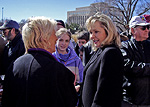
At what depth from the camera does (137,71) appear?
6.87 feet

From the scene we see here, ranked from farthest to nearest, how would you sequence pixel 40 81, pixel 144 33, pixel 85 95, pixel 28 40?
pixel 144 33, pixel 85 95, pixel 28 40, pixel 40 81

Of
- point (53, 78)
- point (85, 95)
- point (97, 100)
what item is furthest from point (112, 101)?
point (53, 78)

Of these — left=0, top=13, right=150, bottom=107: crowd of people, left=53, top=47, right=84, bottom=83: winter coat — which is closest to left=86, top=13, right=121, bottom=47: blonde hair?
left=0, top=13, right=150, bottom=107: crowd of people

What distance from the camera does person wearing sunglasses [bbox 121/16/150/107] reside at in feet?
6.89

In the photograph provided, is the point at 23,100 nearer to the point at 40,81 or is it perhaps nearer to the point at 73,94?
the point at 40,81

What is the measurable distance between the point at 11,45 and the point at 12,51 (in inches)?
7.5

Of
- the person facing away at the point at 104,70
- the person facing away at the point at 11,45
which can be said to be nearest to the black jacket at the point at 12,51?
the person facing away at the point at 11,45

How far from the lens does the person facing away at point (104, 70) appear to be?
1558mm

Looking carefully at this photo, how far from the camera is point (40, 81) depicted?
137cm

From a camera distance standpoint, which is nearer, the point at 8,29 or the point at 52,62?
the point at 52,62

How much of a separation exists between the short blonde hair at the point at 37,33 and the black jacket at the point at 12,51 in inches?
73.8

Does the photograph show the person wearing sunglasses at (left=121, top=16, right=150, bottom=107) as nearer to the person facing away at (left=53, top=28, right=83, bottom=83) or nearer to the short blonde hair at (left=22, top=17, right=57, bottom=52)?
the person facing away at (left=53, top=28, right=83, bottom=83)

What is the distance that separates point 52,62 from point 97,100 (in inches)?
23.9

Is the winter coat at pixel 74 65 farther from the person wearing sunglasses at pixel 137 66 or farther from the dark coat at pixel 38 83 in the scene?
the dark coat at pixel 38 83
